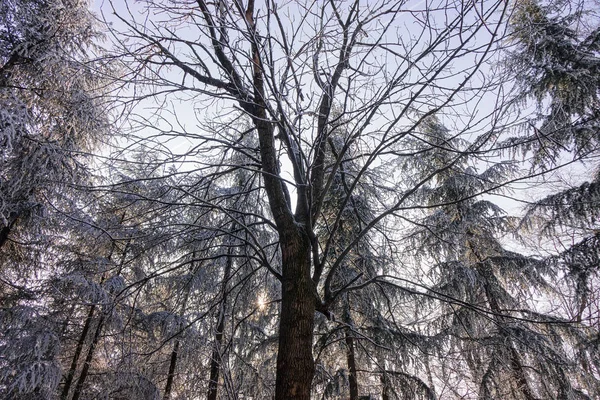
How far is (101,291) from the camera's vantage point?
556cm

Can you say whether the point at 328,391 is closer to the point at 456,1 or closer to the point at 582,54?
the point at 456,1

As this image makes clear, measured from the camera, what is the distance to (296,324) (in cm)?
197

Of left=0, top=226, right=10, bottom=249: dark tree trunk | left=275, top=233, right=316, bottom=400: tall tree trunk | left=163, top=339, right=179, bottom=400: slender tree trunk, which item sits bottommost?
left=275, top=233, right=316, bottom=400: tall tree trunk

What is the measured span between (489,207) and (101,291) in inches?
303

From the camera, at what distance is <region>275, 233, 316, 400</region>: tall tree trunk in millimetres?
1809

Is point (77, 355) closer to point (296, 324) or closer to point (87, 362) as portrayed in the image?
point (87, 362)

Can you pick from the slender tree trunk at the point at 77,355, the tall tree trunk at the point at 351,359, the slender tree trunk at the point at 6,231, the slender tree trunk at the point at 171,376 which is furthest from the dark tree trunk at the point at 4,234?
the tall tree trunk at the point at 351,359

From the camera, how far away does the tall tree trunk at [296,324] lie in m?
1.81

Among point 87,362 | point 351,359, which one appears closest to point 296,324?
point 351,359

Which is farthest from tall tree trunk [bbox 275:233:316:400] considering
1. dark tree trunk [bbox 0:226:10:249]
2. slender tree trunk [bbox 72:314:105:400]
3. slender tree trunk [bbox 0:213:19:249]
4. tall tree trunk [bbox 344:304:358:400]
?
dark tree trunk [bbox 0:226:10:249]

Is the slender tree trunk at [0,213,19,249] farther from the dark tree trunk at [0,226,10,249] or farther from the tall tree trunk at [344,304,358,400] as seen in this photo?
the tall tree trunk at [344,304,358,400]

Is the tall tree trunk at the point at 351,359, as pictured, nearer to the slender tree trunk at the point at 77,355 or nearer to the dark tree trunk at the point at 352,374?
the dark tree trunk at the point at 352,374

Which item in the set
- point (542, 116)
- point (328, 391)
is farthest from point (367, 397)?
point (542, 116)

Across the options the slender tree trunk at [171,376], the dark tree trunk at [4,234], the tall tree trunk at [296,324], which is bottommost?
the tall tree trunk at [296,324]
